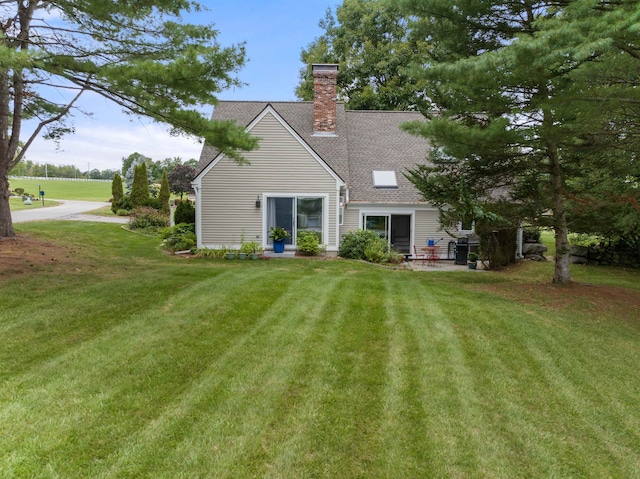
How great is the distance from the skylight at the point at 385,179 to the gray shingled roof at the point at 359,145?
7.2 inches

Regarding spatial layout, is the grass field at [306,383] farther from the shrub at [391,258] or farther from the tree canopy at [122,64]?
the shrub at [391,258]

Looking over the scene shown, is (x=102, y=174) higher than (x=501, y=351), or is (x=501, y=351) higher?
(x=102, y=174)

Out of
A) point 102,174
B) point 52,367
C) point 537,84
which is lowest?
point 52,367

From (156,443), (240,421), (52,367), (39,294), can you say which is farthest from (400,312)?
(39,294)

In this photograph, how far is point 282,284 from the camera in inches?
313

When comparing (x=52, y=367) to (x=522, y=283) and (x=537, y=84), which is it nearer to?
(x=537, y=84)

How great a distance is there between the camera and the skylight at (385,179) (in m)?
15.0

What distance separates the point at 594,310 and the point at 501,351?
138 inches

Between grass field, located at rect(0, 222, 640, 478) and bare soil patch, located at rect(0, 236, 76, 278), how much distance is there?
203 mm

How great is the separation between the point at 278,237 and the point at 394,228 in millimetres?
4838

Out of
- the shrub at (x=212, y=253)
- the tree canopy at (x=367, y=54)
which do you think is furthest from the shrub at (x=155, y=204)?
the shrub at (x=212, y=253)

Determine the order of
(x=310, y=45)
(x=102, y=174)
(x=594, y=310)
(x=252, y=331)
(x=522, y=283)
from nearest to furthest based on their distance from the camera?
(x=252, y=331) → (x=594, y=310) → (x=522, y=283) → (x=310, y=45) → (x=102, y=174)

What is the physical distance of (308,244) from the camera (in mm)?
12898

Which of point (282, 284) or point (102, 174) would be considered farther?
point (102, 174)
